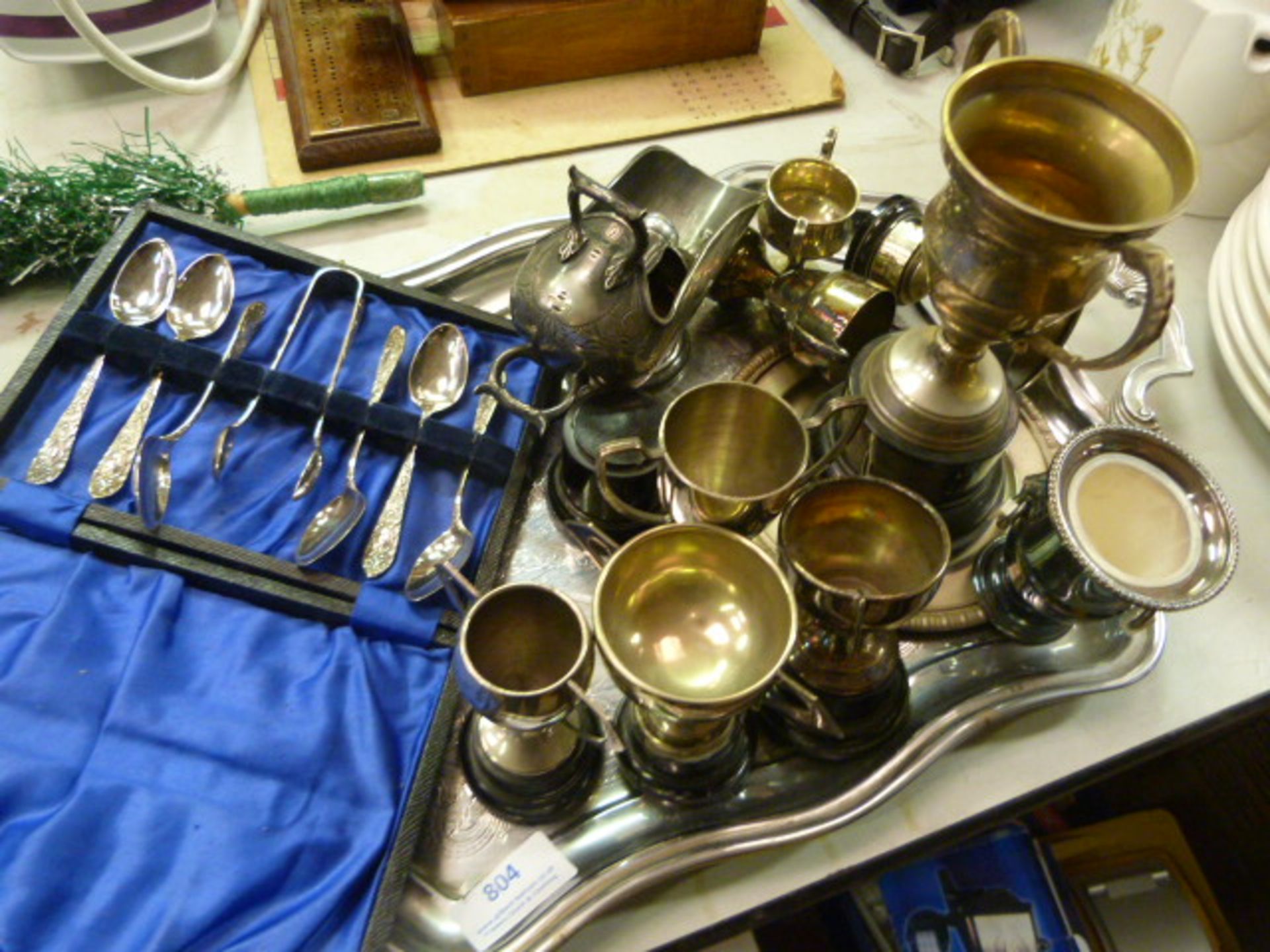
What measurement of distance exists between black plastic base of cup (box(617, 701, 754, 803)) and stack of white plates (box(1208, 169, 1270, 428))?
482 millimetres

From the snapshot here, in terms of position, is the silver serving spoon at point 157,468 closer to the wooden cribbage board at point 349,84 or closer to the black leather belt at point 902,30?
the wooden cribbage board at point 349,84

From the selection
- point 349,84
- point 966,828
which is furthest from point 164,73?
point 966,828

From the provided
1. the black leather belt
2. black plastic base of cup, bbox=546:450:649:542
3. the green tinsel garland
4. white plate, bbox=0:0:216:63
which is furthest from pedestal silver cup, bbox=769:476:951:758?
white plate, bbox=0:0:216:63

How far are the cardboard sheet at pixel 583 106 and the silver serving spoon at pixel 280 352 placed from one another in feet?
0.72

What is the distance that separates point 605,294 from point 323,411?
217 millimetres

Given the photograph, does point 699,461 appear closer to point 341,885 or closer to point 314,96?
point 341,885

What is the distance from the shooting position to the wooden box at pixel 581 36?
2.98ft

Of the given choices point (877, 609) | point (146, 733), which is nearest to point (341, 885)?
point (146, 733)

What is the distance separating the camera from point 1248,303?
0.70 meters

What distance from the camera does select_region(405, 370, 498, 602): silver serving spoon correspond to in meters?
0.58

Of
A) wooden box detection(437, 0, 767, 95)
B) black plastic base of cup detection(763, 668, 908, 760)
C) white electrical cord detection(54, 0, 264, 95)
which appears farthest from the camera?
wooden box detection(437, 0, 767, 95)

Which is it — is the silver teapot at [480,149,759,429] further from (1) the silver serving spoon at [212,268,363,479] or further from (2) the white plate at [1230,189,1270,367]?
(2) the white plate at [1230,189,1270,367]

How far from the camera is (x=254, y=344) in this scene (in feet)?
2.23

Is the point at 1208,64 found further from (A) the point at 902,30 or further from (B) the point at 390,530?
(B) the point at 390,530
